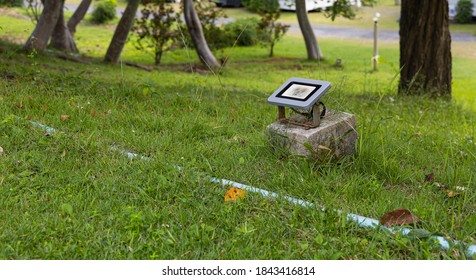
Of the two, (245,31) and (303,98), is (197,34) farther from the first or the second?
(303,98)

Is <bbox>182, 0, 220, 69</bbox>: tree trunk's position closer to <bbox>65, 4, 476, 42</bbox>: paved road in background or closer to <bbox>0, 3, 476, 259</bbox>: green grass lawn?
<bbox>0, 3, 476, 259</bbox>: green grass lawn

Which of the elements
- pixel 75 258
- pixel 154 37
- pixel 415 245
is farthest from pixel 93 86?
pixel 154 37

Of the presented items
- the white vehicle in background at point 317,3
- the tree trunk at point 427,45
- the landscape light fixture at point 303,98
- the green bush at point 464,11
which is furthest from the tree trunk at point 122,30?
the green bush at point 464,11

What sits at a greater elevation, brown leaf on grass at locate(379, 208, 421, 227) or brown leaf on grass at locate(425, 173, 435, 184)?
brown leaf on grass at locate(379, 208, 421, 227)

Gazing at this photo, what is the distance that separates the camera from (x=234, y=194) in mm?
3818

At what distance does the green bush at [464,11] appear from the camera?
25.2m

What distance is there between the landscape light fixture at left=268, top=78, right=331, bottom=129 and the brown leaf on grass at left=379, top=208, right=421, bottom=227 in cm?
103

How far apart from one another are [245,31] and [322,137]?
17348mm

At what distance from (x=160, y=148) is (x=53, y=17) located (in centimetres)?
782

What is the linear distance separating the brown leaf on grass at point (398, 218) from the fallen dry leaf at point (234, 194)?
0.85m

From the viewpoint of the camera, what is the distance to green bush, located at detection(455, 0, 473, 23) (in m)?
25.2

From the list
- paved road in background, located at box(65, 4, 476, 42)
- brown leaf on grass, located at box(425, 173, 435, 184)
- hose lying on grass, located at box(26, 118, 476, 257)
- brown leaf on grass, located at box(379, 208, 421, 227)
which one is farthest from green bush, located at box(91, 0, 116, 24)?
brown leaf on grass, located at box(379, 208, 421, 227)

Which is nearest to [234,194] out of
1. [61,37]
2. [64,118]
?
[64,118]

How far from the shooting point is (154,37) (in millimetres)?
15664
